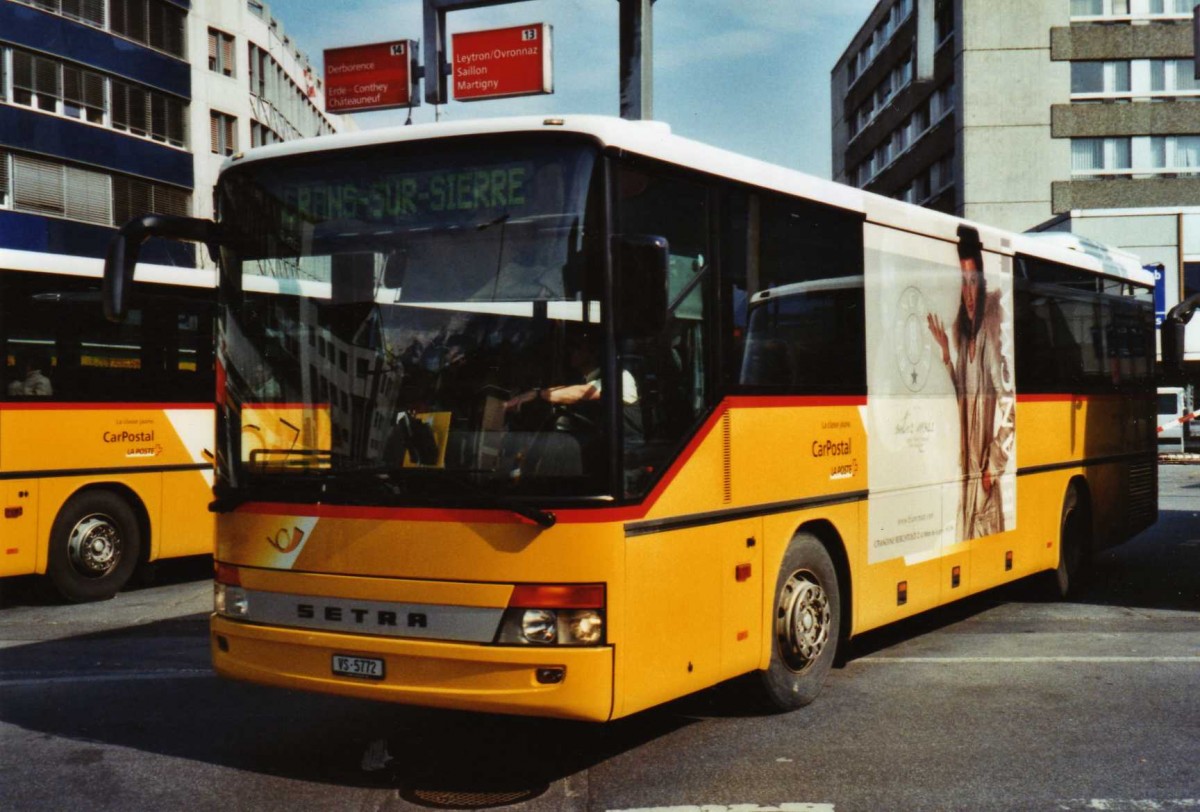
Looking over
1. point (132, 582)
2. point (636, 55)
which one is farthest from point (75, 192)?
point (636, 55)

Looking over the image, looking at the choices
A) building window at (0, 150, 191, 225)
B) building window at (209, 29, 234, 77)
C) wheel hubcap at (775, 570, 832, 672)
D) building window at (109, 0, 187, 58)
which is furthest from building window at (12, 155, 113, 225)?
wheel hubcap at (775, 570, 832, 672)

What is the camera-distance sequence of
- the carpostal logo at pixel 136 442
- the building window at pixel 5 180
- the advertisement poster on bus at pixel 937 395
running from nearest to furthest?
1. the advertisement poster on bus at pixel 937 395
2. the carpostal logo at pixel 136 442
3. the building window at pixel 5 180

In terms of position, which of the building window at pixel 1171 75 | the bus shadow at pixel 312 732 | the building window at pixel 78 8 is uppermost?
the building window at pixel 1171 75

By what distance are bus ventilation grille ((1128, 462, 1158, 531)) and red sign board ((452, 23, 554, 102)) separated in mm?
10662

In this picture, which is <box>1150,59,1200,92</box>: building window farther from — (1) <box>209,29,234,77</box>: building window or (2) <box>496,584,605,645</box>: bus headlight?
(2) <box>496,584,605,645</box>: bus headlight

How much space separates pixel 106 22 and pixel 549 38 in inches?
914

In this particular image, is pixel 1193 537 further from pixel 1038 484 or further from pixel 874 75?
pixel 874 75

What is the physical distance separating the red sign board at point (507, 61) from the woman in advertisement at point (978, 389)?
11625mm

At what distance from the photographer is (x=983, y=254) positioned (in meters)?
10.1

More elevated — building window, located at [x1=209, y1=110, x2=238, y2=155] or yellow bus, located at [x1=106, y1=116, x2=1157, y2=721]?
building window, located at [x1=209, y1=110, x2=238, y2=155]

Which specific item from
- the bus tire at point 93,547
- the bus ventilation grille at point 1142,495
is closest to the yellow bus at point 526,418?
the bus tire at point 93,547

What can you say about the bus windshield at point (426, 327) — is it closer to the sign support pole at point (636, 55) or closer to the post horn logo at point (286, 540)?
the post horn logo at point (286, 540)

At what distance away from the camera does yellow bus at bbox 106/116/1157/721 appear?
19.0 ft

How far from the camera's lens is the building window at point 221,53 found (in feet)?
153
